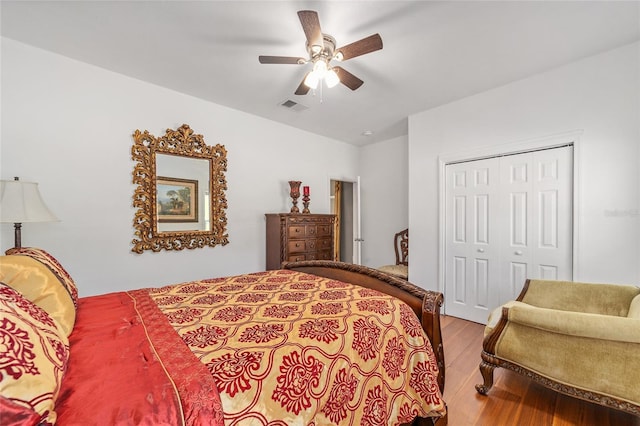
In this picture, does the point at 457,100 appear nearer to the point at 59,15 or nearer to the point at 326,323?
the point at 326,323

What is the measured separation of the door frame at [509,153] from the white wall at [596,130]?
3cm

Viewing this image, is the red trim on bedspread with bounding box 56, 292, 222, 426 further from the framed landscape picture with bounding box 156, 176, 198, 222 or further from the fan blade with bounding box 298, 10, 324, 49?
the framed landscape picture with bounding box 156, 176, 198, 222

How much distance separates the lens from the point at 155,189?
283 centimetres

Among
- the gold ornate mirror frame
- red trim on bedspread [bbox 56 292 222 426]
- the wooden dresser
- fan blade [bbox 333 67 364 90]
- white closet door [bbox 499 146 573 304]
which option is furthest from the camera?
the wooden dresser

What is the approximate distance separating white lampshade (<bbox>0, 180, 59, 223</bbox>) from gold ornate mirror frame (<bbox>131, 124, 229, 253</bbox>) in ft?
2.66

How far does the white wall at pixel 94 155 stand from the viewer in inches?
87.0

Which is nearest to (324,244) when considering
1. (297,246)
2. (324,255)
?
(324,255)

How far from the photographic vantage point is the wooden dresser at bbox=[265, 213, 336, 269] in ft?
11.7

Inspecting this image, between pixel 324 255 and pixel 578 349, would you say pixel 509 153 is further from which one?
pixel 324 255

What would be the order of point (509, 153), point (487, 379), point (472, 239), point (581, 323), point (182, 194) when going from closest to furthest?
point (581, 323)
point (487, 379)
point (509, 153)
point (182, 194)
point (472, 239)

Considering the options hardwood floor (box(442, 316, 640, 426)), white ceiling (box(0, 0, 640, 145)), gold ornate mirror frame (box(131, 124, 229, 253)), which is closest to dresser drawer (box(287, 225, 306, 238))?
gold ornate mirror frame (box(131, 124, 229, 253))

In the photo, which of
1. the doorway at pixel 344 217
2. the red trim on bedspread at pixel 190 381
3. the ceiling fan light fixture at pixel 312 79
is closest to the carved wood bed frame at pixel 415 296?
the red trim on bedspread at pixel 190 381

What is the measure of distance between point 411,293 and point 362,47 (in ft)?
5.46

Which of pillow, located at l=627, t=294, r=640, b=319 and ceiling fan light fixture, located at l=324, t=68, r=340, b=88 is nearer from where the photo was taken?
pillow, located at l=627, t=294, r=640, b=319
